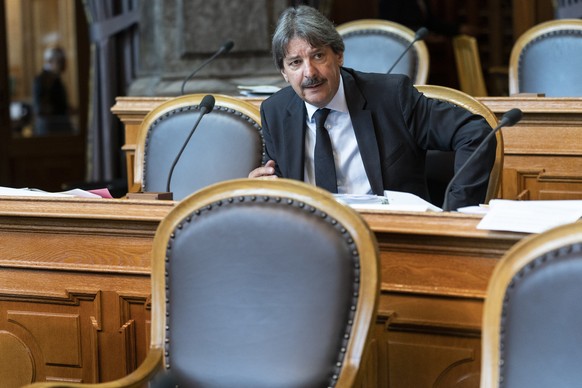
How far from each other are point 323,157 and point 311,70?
24 cm

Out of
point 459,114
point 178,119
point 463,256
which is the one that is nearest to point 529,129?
point 459,114

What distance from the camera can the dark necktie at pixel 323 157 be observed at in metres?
2.86

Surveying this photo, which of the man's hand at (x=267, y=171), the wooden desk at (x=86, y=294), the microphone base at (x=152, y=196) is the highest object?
the man's hand at (x=267, y=171)

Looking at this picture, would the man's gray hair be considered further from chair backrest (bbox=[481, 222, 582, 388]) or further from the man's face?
chair backrest (bbox=[481, 222, 582, 388])

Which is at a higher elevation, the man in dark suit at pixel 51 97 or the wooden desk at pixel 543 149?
the wooden desk at pixel 543 149

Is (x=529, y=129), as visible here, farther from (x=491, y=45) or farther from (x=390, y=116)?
(x=491, y=45)

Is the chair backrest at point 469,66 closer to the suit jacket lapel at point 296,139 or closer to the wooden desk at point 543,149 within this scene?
the wooden desk at point 543,149

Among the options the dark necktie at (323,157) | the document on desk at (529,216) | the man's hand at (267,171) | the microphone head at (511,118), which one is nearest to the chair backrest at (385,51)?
the dark necktie at (323,157)

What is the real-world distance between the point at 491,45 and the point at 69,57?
297 centimetres

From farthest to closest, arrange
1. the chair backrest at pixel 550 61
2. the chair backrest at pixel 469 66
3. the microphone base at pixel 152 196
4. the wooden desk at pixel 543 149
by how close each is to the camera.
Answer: the chair backrest at pixel 469 66, the chair backrest at pixel 550 61, the wooden desk at pixel 543 149, the microphone base at pixel 152 196

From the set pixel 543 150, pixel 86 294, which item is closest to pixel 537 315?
pixel 86 294

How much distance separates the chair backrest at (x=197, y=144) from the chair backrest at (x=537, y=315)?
1.49 meters

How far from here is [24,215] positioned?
239 cm

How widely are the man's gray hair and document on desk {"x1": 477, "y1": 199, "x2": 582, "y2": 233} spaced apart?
2.82ft
